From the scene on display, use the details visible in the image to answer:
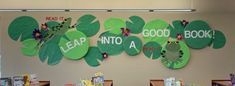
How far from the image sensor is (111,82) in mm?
6590

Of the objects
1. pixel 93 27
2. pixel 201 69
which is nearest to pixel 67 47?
pixel 93 27

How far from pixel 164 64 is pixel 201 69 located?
0.69 metres

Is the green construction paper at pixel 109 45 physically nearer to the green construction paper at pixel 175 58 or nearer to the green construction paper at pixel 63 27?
the green construction paper at pixel 63 27

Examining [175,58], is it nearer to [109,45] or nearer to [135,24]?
[135,24]

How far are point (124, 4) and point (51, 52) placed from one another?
5.09ft

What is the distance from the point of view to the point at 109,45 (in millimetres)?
6801

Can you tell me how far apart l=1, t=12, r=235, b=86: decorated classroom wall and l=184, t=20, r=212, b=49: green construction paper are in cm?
2

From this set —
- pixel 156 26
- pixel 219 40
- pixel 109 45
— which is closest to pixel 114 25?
pixel 109 45

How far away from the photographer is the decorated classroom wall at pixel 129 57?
6793mm

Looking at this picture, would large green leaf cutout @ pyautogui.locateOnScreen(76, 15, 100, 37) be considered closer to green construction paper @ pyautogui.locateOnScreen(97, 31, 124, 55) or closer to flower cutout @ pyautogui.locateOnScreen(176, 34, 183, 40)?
green construction paper @ pyautogui.locateOnScreen(97, 31, 124, 55)

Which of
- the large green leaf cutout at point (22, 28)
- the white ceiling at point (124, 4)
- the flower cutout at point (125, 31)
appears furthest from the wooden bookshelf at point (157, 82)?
the large green leaf cutout at point (22, 28)

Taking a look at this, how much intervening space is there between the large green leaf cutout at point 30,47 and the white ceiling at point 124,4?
606 mm

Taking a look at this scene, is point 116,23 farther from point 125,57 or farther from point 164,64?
point 164,64

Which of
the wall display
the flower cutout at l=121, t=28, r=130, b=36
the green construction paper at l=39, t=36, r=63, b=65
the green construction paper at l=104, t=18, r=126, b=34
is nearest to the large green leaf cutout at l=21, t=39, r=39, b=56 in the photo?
the wall display
